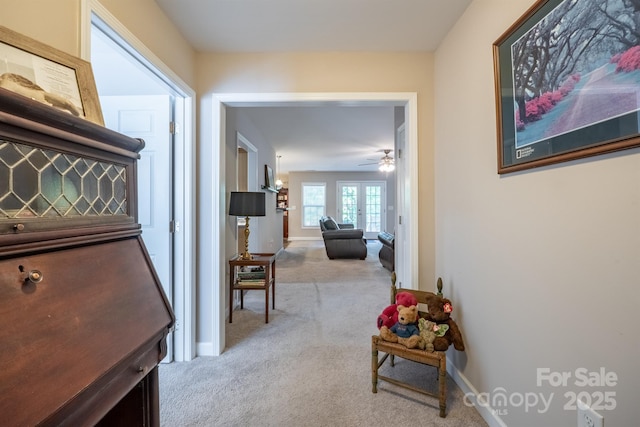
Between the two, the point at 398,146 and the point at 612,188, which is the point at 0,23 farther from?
the point at 398,146

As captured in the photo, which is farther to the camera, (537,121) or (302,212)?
(302,212)

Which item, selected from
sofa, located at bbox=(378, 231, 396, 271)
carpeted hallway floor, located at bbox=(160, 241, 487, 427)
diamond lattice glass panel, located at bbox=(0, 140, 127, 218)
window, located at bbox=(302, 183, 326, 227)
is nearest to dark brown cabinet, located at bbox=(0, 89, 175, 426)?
diamond lattice glass panel, located at bbox=(0, 140, 127, 218)

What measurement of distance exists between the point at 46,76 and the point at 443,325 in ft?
6.80

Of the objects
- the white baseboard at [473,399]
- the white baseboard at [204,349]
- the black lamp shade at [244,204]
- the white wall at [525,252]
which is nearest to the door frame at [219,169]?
the white baseboard at [204,349]

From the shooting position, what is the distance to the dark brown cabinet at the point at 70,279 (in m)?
0.54

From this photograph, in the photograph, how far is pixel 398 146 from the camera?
10.2ft

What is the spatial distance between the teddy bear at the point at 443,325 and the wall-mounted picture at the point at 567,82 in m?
0.87

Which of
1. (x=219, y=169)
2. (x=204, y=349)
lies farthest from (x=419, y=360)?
(x=219, y=169)

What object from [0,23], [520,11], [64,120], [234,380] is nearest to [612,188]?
[520,11]

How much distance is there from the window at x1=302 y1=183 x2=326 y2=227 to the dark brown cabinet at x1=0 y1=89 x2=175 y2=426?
349 inches

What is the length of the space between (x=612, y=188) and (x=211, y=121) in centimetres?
226

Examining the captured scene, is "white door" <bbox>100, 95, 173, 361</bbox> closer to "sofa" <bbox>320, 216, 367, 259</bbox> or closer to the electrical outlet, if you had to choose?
the electrical outlet

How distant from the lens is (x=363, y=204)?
984cm

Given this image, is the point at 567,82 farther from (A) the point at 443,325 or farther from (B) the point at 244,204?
(B) the point at 244,204
